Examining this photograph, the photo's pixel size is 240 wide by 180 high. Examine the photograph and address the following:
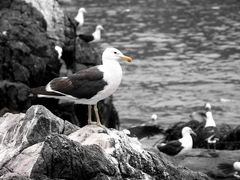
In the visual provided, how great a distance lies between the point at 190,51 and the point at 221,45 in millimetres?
2056

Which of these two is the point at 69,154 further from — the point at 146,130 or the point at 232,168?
the point at 146,130

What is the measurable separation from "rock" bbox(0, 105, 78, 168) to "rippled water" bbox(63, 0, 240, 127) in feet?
52.4

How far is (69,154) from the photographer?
1088 cm

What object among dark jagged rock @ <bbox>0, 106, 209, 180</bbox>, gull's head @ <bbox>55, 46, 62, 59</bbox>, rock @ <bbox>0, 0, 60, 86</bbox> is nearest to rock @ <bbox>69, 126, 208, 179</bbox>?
dark jagged rock @ <bbox>0, 106, 209, 180</bbox>

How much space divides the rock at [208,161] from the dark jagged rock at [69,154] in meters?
5.78

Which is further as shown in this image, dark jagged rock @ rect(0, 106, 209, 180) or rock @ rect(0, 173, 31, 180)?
dark jagged rock @ rect(0, 106, 209, 180)

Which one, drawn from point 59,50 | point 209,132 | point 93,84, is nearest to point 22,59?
point 59,50

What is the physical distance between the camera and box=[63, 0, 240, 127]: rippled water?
31.3 metres

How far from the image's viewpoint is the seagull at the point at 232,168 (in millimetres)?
19391

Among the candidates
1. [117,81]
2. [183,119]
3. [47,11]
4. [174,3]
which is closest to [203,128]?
[183,119]

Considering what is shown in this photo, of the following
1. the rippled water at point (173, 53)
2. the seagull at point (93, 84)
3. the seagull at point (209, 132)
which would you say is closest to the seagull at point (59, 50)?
the rippled water at point (173, 53)

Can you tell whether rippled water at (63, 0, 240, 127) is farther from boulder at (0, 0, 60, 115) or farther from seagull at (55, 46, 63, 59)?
boulder at (0, 0, 60, 115)

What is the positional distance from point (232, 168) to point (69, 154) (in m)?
9.69

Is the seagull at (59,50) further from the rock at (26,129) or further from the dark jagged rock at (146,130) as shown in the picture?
the rock at (26,129)
